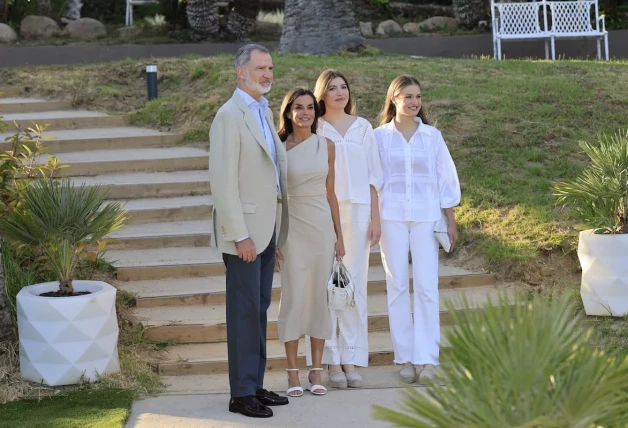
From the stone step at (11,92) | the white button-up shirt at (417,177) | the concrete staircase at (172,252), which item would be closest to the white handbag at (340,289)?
the white button-up shirt at (417,177)

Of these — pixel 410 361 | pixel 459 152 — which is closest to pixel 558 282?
pixel 410 361

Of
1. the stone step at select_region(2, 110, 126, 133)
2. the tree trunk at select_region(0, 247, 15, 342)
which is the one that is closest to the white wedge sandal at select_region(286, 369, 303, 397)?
the tree trunk at select_region(0, 247, 15, 342)

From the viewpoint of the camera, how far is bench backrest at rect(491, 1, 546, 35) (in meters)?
16.4

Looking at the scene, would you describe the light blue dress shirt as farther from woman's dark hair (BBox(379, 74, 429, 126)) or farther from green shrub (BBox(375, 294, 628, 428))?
green shrub (BBox(375, 294, 628, 428))

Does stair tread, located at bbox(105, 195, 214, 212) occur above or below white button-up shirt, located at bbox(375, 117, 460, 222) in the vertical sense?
below

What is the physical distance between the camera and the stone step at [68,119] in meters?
11.0

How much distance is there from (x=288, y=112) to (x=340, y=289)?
1.10 m

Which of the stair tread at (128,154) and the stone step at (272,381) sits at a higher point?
the stair tread at (128,154)

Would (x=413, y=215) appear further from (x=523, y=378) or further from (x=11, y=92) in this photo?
(x=11, y=92)

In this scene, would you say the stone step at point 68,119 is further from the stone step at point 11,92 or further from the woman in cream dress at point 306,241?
the woman in cream dress at point 306,241

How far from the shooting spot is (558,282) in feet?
25.2

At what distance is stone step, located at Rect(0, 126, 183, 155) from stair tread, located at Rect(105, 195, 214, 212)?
1468 millimetres

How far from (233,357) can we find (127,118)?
6249mm

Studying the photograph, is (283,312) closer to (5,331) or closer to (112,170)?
(5,331)
